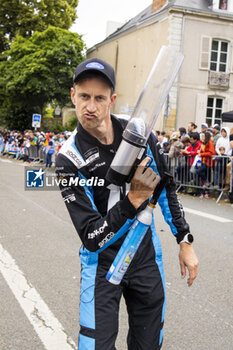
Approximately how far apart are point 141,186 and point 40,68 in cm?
3424

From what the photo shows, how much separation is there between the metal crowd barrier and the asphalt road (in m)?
2.57

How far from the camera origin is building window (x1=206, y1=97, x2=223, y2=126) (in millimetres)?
25872

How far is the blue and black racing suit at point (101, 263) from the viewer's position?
187 cm

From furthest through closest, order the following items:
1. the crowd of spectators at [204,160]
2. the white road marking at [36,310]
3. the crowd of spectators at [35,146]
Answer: the crowd of spectators at [35,146] < the crowd of spectators at [204,160] < the white road marking at [36,310]

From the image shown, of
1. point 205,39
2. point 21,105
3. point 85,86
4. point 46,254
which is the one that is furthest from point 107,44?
point 85,86

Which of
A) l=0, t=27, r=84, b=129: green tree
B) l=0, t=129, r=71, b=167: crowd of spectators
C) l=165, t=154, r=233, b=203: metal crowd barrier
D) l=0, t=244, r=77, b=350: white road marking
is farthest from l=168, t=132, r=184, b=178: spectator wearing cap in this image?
l=0, t=27, r=84, b=129: green tree

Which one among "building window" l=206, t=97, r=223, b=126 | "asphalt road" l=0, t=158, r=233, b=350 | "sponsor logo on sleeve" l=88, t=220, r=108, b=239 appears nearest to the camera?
"sponsor logo on sleeve" l=88, t=220, r=108, b=239

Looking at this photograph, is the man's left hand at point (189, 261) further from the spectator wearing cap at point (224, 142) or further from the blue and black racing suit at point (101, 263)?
the spectator wearing cap at point (224, 142)

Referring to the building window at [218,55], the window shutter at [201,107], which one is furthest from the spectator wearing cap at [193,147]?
the building window at [218,55]

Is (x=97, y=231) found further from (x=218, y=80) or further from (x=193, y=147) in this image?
(x=218, y=80)

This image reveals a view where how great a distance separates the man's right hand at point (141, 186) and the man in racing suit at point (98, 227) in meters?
0.14

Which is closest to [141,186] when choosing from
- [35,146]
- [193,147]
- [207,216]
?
[207,216]

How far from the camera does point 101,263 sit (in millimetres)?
1993

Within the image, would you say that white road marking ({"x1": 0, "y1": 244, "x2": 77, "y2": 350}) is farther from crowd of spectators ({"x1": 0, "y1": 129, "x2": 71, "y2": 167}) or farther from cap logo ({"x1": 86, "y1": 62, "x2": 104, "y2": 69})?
crowd of spectators ({"x1": 0, "y1": 129, "x2": 71, "y2": 167})
